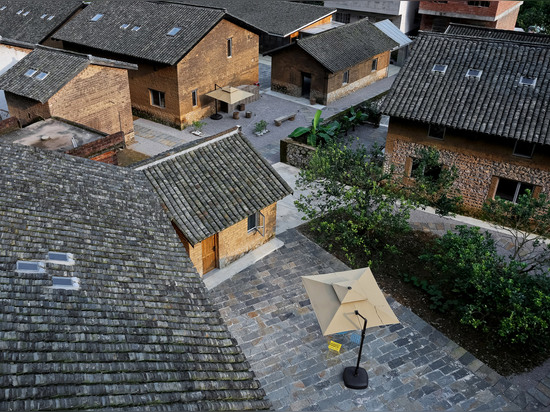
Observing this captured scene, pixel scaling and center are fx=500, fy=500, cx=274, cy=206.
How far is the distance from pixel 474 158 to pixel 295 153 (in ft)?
29.0

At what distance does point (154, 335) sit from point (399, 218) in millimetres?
10164

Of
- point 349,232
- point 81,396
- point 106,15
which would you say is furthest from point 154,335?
point 106,15

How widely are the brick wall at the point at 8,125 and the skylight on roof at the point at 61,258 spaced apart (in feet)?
48.5

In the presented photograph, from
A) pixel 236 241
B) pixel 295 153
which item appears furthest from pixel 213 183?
pixel 295 153

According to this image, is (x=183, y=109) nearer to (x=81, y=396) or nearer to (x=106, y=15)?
(x=106, y=15)

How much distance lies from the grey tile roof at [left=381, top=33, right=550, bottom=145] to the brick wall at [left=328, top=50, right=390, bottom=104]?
11383 mm

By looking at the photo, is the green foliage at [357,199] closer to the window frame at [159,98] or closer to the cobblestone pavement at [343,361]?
the cobblestone pavement at [343,361]

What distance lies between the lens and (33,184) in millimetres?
12727

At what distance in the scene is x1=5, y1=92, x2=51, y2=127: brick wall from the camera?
24.1 m

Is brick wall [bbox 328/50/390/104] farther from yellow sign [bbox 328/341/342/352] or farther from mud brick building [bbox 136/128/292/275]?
yellow sign [bbox 328/341/342/352]

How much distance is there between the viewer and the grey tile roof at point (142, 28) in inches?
1136

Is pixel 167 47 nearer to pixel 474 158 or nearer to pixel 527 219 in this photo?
pixel 474 158

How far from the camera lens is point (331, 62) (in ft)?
110

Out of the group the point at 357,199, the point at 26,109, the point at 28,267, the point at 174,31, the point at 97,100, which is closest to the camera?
the point at 28,267
